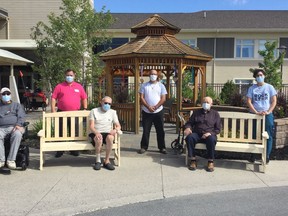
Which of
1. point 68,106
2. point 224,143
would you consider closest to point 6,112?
point 68,106

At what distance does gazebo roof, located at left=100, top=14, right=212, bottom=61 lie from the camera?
39.0 ft

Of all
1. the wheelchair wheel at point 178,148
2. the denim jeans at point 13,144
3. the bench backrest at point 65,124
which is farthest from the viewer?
the wheelchair wheel at point 178,148

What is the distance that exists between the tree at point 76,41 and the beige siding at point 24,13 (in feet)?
28.8

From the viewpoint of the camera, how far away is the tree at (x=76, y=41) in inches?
606

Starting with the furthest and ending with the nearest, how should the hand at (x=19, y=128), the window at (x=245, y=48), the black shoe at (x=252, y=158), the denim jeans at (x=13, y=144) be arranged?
the window at (x=245, y=48) < the black shoe at (x=252, y=158) < the hand at (x=19, y=128) < the denim jeans at (x=13, y=144)

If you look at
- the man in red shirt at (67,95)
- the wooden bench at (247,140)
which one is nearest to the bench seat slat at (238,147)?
the wooden bench at (247,140)

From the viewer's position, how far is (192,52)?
12.6 metres

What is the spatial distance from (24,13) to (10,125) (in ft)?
64.9

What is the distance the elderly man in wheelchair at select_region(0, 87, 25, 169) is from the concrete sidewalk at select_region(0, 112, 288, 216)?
1.01ft

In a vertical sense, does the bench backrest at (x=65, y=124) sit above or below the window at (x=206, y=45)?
below

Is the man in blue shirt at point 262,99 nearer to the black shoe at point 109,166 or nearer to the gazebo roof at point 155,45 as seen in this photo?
the black shoe at point 109,166

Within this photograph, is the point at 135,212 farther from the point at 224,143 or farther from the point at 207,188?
the point at 224,143

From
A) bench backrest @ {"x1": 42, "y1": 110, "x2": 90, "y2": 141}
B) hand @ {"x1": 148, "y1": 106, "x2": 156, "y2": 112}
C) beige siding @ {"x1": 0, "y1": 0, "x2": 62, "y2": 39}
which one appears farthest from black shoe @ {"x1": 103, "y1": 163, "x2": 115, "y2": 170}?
beige siding @ {"x1": 0, "y1": 0, "x2": 62, "y2": 39}

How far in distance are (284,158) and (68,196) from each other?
4.94 meters
